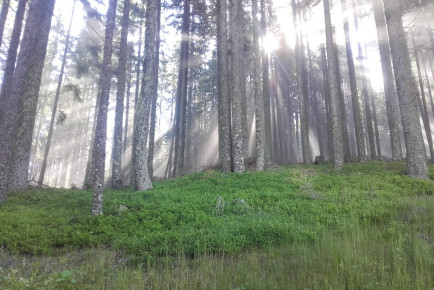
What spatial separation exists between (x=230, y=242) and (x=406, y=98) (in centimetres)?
1117

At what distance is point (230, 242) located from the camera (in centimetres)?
513

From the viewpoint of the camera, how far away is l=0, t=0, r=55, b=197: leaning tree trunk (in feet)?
35.5

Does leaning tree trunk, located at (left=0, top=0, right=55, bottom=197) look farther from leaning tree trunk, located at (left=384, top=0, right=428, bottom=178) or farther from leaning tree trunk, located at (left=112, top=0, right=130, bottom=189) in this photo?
leaning tree trunk, located at (left=384, top=0, right=428, bottom=178)

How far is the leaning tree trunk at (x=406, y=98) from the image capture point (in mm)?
10883

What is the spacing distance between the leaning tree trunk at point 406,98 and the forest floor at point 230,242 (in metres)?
1.70

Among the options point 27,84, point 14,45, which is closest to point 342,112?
point 27,84

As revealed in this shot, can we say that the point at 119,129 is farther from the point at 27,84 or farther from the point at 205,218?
the point at 205,218

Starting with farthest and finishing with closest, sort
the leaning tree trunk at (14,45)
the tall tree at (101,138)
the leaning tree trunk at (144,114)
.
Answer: the leaning tree trunk at (14,45)
the leaning tree trunk at (144,114)
the tall tree at (101,138)

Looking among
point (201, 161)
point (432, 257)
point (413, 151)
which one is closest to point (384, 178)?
point (413, 151)

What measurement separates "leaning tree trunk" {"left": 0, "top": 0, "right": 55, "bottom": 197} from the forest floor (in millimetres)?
3137

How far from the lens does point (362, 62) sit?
2878cm

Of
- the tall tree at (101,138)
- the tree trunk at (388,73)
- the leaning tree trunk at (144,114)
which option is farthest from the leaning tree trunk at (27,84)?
the tree trunk at (388,73)

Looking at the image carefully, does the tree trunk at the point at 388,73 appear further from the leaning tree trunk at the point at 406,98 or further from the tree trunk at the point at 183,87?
the tree trunk at the point at 183,87

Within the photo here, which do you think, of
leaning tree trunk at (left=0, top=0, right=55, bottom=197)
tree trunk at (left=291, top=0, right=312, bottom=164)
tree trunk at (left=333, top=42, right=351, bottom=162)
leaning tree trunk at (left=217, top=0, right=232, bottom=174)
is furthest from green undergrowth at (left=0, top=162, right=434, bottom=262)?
tree trunk at (left=333, top=42, right=351, bottom=162)
